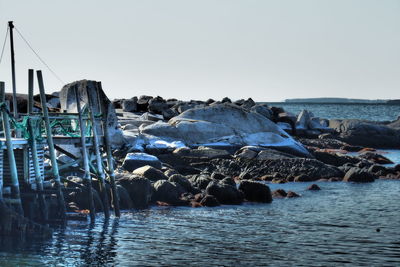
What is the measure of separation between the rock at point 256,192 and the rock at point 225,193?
22.3 inches

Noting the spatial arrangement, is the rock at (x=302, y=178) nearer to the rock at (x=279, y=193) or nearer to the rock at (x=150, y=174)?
the rock at (x=279, y=193)

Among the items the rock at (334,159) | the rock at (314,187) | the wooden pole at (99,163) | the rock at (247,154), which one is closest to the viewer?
the wooden pole at (99,163)

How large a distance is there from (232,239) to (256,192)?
976 cm

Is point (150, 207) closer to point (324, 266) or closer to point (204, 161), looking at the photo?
point (324, 266)

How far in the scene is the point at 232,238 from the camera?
94.1ft

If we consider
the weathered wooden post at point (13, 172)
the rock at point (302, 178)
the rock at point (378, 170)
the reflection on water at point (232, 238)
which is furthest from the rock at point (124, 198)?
the rock at point (378, 170)

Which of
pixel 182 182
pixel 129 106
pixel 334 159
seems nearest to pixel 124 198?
pixel 182 182

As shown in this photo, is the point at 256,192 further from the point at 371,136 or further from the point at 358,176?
the point at 371,136

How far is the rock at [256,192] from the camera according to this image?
124 feet

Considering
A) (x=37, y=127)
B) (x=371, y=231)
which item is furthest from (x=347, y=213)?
(x=37, y=127)

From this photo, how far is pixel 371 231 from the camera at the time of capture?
3091 cm

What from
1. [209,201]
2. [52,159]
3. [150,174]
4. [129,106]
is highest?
[129,106]

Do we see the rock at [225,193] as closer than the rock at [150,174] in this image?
Yes

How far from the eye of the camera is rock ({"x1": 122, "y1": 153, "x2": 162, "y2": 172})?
42.4 metres
